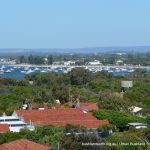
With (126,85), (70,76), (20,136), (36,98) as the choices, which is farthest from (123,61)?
(20,136)

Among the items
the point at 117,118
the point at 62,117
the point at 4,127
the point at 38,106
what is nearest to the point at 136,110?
the point at 38,106

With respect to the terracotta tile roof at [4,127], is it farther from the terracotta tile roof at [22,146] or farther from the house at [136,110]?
the house at [136,110]

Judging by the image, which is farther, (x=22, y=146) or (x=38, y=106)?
(x=38, y=106)

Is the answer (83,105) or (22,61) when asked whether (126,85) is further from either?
(22,61)

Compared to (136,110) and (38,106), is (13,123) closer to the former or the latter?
(38,106)

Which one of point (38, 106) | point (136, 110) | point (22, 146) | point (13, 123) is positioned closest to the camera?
point (22, 146)

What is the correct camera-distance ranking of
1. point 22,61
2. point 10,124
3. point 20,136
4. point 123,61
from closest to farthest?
point 20,136 → point 10,124 → point 123,61 → point 22,61
